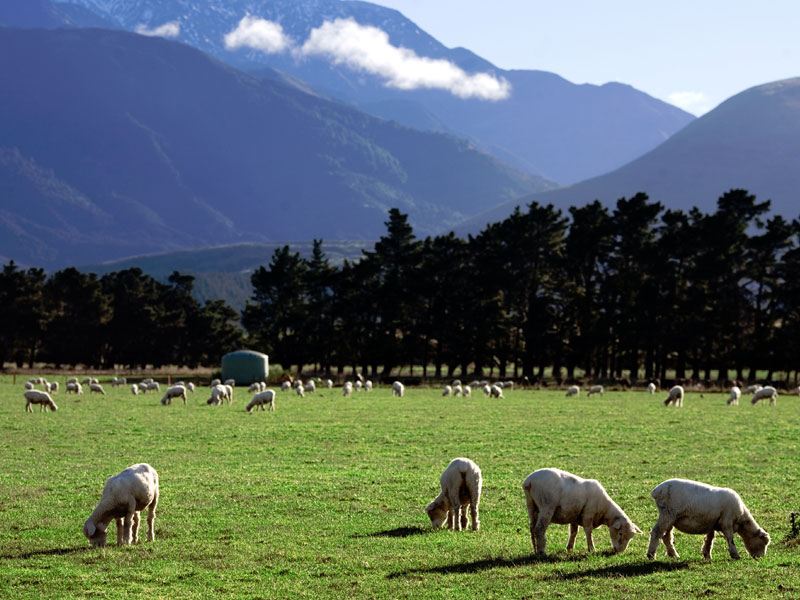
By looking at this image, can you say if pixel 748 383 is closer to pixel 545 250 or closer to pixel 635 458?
pixel 545 250

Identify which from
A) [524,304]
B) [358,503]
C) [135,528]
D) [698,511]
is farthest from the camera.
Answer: [524,304]

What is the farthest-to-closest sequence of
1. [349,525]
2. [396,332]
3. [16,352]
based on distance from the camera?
1. [16,352]
2. [396,332]
3. [349,525]

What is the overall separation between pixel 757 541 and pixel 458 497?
5.10 meters

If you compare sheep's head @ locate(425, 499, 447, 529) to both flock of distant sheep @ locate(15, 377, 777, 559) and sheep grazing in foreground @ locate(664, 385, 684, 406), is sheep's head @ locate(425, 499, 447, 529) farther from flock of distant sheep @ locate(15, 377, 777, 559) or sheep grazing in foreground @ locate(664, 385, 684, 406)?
sheep grazing in foreground @ locate(664, 385, 684, 406)

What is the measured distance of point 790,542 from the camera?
1541 cm

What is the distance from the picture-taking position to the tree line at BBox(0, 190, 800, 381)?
3519 inches

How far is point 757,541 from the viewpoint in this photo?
14289 mm

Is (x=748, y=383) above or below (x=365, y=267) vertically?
below

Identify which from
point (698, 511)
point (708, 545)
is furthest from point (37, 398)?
point (698, 511)

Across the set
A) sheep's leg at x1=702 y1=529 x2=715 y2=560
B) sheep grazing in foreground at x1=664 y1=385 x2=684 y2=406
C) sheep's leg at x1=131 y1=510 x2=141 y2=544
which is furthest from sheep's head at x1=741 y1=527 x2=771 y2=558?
sheep grazing in foreground at x1=664 y1=385 x2=684 y2=406

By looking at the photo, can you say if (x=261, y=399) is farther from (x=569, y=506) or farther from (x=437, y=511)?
(x=569, y=506)

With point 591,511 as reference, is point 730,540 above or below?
below

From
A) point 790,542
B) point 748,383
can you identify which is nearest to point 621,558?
point 790,542

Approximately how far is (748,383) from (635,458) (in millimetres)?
65367
